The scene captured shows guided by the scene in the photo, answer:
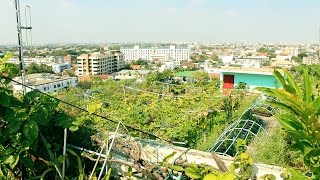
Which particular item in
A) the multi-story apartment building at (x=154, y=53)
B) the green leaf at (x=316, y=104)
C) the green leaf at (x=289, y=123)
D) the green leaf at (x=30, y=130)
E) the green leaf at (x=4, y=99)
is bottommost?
the multi-story apartment building at (x=154, y=53)

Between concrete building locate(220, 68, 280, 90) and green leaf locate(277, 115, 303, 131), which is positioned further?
concrete building locate(220, 68, 280, 90)

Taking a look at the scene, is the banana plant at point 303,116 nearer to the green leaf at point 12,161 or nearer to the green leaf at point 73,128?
the green leaf at point 73,128

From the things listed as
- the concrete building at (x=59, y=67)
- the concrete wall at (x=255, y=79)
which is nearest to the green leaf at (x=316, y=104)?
the concrete wall at (x=255, y=79)

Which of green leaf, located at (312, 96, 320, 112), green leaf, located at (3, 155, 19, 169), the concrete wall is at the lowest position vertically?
the concrete wall

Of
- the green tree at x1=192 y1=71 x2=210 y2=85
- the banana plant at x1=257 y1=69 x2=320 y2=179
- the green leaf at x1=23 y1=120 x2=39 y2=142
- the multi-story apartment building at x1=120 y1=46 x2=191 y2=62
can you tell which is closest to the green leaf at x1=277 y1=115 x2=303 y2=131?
the banana plant at x1=257 y1=69 x2=320 y2=179

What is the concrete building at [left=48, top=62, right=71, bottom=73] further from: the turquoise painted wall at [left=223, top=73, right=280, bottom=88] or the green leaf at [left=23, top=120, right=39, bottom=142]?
the green leaf at [left=23, top=120, right=39, bottom=142]

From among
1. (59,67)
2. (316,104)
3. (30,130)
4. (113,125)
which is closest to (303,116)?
(316,104)

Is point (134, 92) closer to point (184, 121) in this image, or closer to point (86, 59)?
point (184, 121)

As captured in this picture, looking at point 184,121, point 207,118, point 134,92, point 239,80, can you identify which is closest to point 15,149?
point 184,121

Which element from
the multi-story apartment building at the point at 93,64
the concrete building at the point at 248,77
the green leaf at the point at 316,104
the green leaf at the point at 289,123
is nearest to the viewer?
the green leaf at the point at 316,104
